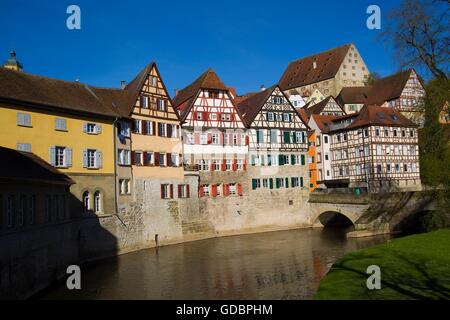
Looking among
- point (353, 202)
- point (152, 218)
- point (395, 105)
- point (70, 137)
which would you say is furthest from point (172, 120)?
point (395, 105)

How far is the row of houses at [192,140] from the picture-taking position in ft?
85.5

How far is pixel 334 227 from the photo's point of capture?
4406 centimetres

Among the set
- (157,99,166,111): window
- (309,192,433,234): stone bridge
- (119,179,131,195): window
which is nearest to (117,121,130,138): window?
(119,179,131,195): window

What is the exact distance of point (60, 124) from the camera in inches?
1033

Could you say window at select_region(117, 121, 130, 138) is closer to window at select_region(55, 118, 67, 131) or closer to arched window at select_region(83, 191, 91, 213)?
window at select_region(55, 118, 67, 131)

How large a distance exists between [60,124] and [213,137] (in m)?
16.1

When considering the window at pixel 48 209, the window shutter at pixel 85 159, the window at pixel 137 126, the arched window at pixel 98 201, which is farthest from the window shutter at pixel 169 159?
the window at pixel 48 209

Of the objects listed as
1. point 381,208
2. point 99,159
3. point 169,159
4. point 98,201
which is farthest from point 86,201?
point 381,208

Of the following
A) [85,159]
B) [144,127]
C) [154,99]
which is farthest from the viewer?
[154,99]

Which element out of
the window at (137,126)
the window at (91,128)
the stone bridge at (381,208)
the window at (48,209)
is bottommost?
the stone bridge at (381,208)

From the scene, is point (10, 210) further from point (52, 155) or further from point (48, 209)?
point (52, 155)

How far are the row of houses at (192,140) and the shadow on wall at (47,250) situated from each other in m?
1.31

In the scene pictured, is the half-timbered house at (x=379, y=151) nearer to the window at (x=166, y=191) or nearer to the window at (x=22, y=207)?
the window at (x=166, y=191)
